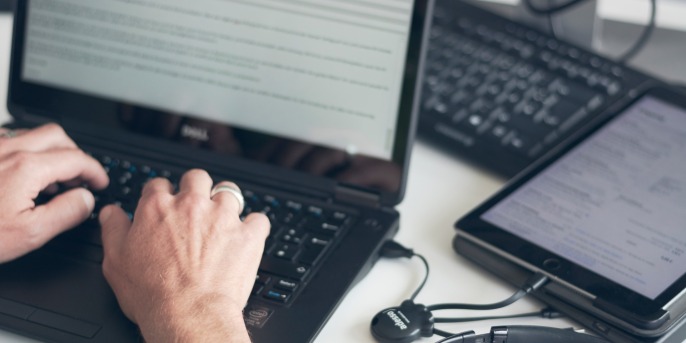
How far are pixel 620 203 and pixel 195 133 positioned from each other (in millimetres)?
420

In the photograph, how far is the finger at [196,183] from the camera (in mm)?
747

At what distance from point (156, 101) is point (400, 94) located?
10.2 inches

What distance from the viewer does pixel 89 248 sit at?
0.74 metres

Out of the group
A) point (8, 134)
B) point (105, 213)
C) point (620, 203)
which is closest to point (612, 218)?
point (620, 203)

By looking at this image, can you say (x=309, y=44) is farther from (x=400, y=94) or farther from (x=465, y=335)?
(x=465, y=335)

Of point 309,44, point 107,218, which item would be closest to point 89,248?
point 107,218

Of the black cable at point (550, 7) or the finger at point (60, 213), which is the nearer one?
the finger at point (60, 213)

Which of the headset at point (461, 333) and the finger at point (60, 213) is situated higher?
the headset at point (461, 333)

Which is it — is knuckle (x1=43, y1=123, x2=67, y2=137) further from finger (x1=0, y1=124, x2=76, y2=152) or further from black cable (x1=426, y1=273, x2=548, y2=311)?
black cable (x1=426, y1=273, x2=548, y2=311)

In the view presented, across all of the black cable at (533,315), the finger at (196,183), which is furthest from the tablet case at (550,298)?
the finger at (196,183)

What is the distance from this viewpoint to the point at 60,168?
2.56 feet

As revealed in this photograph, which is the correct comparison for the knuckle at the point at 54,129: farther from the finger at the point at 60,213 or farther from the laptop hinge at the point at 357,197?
the laptop hinge at the point at 357,197

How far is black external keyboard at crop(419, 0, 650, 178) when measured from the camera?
914 mm

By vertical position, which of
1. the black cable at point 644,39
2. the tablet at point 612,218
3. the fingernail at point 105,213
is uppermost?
the black cable at point 644,39
